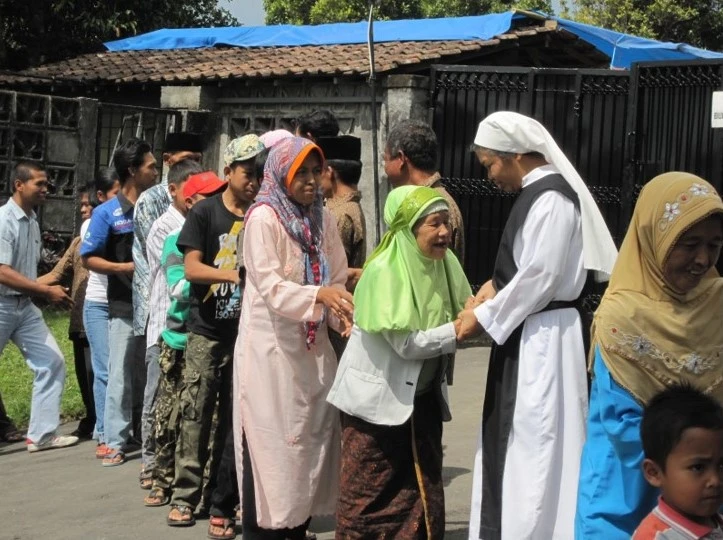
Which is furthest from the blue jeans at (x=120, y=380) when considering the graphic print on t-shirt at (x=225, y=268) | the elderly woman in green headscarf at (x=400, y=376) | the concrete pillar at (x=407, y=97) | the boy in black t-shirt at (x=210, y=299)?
the concrete pillar at (x=407, y=97)

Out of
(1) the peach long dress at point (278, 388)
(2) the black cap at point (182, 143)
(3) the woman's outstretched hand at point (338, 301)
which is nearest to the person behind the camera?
(3) the woman's outstretched hand at point (338, 301)

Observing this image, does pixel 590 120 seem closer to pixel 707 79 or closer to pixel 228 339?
pixel 707 79

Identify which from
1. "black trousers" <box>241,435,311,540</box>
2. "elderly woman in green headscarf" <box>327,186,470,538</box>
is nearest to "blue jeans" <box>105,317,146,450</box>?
"black trousers" <box>241,435,311,540</box>

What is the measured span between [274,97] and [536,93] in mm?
4006

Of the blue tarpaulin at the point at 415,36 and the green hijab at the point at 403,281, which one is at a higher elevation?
the blue tarpaulin at the point at 415,36

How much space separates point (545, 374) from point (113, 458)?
13.0 ft

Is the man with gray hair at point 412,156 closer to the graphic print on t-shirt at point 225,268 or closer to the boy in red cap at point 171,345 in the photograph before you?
the graphic print on t-shirt at point 225,268

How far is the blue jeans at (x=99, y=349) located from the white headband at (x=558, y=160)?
3987mm

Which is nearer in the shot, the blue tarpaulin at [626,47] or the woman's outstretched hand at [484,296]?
the woman's outstretched hand at [484,296]

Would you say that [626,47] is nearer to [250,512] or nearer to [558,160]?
[558,160]

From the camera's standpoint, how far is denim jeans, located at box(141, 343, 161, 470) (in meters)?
6.98

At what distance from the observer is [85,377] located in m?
8.60

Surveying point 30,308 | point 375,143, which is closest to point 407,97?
point 375,143

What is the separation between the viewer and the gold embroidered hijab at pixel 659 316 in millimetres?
3723
